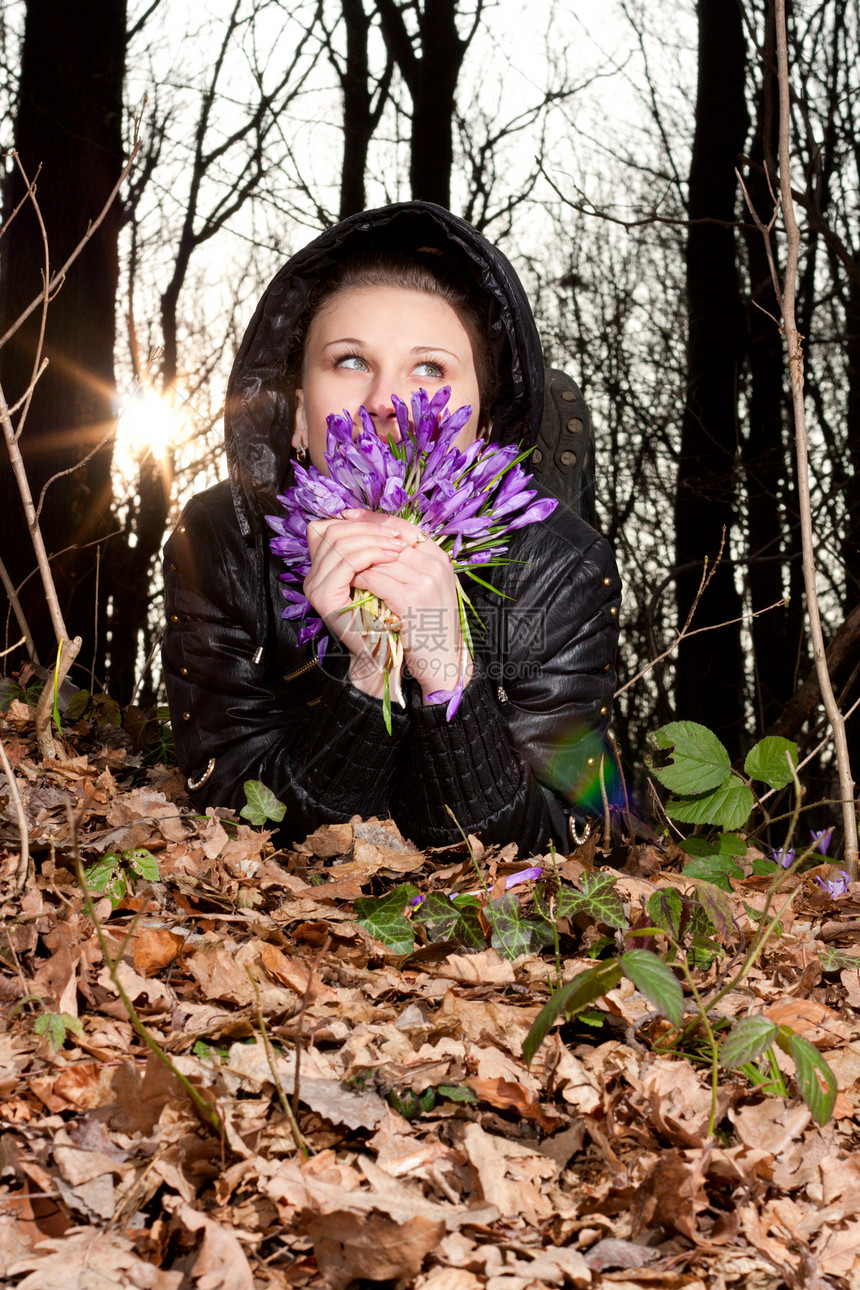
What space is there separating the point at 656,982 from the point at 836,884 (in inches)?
74.0

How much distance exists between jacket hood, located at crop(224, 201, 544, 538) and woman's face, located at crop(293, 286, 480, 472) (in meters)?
0.19

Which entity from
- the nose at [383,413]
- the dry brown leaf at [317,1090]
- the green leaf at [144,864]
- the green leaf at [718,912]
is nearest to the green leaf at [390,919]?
the green leaf at [144,864]

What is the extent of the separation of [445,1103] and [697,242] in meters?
8.76

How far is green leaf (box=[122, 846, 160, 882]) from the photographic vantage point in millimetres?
2471

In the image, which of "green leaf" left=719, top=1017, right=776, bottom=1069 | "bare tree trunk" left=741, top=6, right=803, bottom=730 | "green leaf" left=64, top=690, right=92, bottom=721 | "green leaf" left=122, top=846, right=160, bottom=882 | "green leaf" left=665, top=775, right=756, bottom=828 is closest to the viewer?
"green leaf" left=719, top=1017, right=776, bottom=1069

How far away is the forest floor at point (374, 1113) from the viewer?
146 cm

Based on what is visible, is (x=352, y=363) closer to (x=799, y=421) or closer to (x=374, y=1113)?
(x=799, y=421)

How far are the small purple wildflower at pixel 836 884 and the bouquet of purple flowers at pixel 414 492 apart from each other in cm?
133

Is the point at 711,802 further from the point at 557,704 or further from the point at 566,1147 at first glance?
the point at 566,1147

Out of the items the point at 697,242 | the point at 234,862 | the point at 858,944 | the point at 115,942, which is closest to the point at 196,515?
the point at 234,862

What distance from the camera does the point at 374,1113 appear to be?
5.57 feet

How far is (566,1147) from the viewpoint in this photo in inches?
66.4

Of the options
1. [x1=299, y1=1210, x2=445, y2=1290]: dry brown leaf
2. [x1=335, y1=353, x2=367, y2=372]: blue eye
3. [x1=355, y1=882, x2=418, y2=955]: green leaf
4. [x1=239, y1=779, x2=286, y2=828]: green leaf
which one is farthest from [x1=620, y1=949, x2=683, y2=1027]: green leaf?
[x1=335, y1=353, x2=367, y2=372]: blue eye

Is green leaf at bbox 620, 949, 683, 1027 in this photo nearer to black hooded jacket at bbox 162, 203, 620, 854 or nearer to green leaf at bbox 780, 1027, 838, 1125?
green leaf at bbox 780, 1027, 838, 1125
